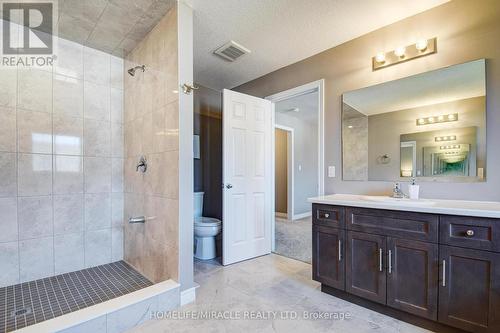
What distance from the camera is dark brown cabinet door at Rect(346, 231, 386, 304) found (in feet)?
5.48

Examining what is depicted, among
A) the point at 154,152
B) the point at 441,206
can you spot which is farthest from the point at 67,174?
the point at 441,206

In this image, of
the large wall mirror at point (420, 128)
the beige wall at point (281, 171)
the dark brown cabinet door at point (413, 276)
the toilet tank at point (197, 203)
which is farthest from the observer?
the beige wall at point (281, 171)

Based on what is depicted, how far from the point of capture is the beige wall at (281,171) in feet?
18.0

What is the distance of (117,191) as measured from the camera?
2674mm

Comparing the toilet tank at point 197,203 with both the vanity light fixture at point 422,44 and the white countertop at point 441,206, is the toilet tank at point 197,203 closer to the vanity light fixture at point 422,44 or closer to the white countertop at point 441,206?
the white countertop at point 441,206

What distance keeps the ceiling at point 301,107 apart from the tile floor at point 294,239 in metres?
2.28

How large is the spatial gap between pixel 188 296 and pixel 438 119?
246 centimetres

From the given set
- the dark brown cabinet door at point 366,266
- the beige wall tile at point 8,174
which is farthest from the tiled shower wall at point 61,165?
the dark brown cabinet door at point 366,266

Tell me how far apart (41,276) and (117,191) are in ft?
3.23

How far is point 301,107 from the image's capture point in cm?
459

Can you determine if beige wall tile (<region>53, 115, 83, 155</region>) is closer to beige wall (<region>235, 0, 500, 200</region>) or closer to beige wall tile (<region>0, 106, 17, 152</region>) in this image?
beige wall tile (<region>0, 106, 17, 152</region>)

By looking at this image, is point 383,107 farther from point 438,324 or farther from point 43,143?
point 43,143

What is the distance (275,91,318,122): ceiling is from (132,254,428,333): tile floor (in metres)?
2.70

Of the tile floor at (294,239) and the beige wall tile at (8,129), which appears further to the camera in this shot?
the tile floor at (294,239)
